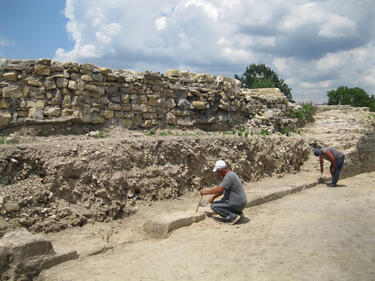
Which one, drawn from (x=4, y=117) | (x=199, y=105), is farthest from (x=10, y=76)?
(x=199, y=105)

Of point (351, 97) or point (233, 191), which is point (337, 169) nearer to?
point (233, 191)

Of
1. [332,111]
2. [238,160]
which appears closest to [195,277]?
[238,160]

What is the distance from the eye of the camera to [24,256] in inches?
151

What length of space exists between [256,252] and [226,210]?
1.35 meters

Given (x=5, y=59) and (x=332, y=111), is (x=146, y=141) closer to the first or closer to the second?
(x=5, y=59)

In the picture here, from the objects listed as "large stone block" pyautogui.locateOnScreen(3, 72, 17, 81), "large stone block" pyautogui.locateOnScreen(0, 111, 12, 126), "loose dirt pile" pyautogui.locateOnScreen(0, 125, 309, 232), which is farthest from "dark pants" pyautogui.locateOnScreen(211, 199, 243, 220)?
"large stone block" pyautogui.locateOnScreen(3, 72, 17, 81)

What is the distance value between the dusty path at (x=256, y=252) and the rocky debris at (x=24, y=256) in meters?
0.12

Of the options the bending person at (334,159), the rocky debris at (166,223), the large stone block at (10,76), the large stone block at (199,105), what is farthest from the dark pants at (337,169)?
the large stone block at (10,76)

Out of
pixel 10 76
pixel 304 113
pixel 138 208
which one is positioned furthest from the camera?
pixel 304 113

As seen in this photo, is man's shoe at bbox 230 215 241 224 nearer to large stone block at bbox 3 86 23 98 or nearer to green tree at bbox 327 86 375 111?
large stone block at bbox 3 86 23 98

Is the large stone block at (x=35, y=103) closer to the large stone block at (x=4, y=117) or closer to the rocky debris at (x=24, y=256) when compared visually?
the large stone block at (x=4, y=117)

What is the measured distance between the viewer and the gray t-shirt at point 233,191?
5992 mm

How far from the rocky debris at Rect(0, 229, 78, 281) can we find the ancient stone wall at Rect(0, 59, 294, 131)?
11.1ft

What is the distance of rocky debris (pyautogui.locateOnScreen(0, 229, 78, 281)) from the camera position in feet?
12.3
